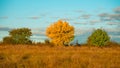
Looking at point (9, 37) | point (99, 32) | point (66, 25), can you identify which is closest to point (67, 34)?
point (66, 25)

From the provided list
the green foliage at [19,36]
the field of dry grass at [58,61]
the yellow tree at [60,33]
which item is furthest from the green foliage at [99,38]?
the field of dry grass at [58,61]

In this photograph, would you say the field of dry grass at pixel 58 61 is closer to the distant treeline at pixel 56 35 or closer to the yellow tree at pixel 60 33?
the distant treeline at pixel 56 35

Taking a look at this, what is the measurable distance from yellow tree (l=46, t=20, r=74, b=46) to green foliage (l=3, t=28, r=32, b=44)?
21.6 feet

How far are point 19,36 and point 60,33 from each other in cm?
1150

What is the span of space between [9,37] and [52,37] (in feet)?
45.9

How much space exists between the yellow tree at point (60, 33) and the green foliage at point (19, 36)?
657cm

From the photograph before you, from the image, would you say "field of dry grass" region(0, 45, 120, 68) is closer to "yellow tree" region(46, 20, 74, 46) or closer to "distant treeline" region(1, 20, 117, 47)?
"distant treeline" region(1, 20, 117, 47)

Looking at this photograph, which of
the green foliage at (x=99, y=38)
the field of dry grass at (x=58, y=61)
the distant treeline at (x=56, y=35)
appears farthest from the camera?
the distant treeline at (x=56, y=35)

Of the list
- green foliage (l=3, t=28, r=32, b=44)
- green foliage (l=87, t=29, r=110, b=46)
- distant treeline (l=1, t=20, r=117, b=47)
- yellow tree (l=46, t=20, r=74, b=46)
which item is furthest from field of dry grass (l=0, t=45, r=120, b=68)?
green foliage (l=3, t=28, r=32, b=44)

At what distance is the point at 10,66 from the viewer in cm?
1116

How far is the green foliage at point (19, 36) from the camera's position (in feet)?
246

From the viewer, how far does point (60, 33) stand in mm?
72875

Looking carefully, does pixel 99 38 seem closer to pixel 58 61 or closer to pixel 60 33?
pixel 60 33

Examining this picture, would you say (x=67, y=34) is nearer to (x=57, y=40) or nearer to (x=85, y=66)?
(x=57, y=40)
